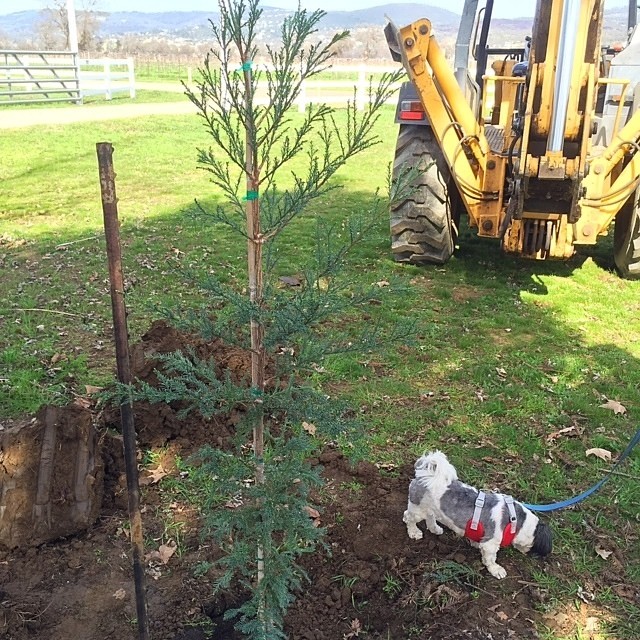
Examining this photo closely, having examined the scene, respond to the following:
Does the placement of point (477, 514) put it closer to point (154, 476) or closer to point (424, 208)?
point (154, 476)

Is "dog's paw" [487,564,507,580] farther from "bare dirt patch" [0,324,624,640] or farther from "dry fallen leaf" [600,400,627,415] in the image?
"dry fallen leaf" [600,400,627,415]

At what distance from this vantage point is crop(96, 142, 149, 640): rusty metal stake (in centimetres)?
220

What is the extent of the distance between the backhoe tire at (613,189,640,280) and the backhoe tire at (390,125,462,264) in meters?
1.71

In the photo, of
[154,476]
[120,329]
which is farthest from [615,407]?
[120,329]

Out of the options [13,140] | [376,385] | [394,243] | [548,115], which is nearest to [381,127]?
[13,140]

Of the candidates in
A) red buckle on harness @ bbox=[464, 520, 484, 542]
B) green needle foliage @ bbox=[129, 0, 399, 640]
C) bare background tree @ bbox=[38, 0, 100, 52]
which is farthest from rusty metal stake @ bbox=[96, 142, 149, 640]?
bare background tree @ bbox=[38, 0, 100, 52]

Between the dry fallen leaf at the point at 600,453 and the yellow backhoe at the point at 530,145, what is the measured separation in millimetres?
2018

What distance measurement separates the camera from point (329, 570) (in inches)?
118

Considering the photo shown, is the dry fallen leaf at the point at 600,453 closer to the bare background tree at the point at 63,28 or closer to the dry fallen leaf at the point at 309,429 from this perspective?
the dry fallen leaf at the point at 309,429

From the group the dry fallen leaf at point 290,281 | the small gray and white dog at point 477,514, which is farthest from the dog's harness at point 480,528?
the dry fallen leaf at point 290,281

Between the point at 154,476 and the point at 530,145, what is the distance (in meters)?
3.90

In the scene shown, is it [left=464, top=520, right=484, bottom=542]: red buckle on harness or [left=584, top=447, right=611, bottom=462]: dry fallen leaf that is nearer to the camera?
[left=464, top=520, right=484, bottom=542]: red buckle on harness

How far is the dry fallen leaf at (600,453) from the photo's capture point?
3.88 meters

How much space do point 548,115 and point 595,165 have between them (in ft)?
2.47
